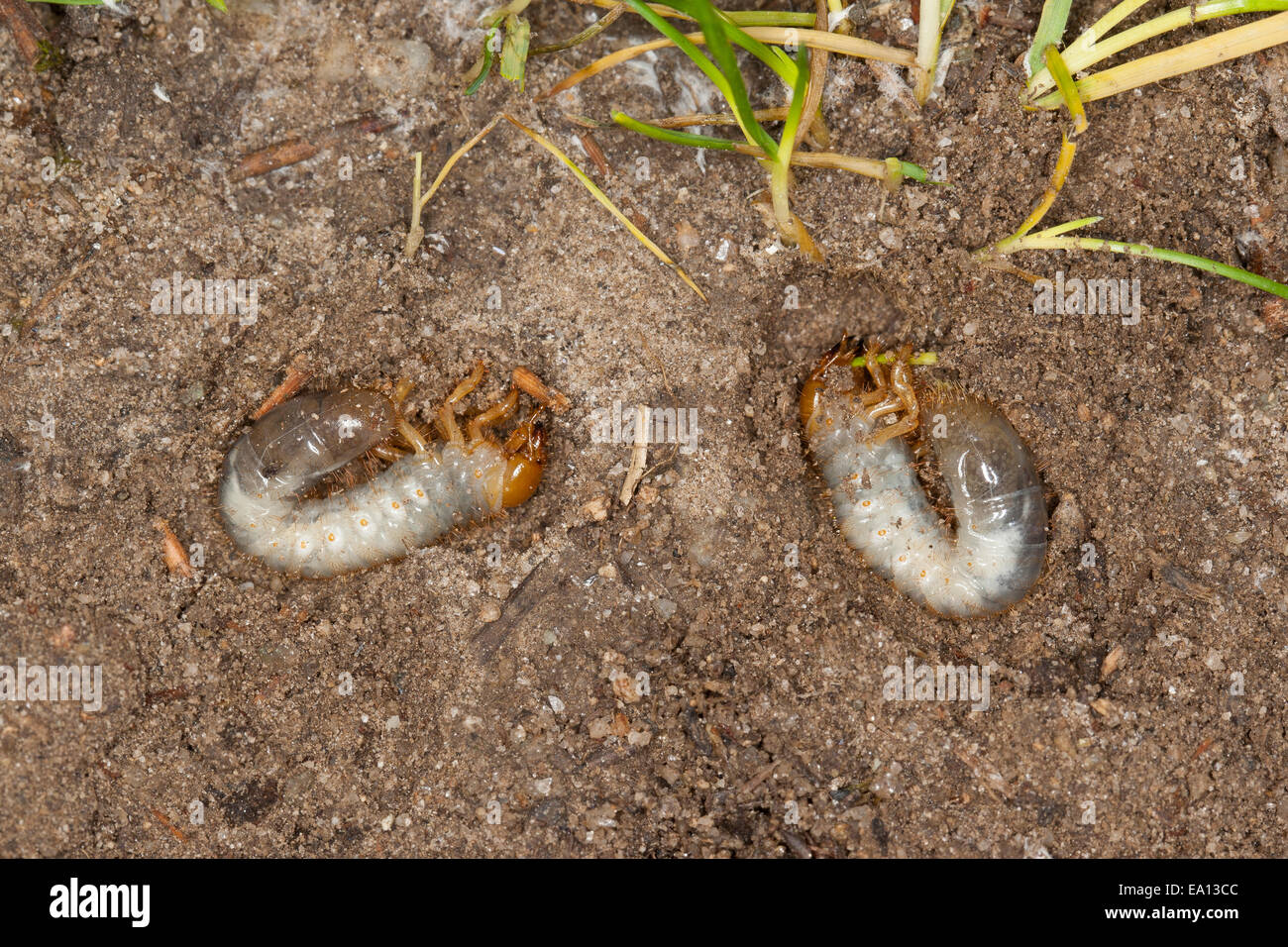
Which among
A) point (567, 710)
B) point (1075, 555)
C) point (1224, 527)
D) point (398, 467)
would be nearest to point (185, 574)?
point (398, 467)

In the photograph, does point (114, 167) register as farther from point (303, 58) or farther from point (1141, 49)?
point (1141, 49)

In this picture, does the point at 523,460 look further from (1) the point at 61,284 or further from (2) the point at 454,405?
(1) the point at 61,284

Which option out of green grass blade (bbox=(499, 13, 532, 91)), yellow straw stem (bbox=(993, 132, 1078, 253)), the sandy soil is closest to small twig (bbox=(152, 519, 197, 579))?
the sandy soil

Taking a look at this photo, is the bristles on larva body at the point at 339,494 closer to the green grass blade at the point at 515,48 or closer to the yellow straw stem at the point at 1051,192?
the green grass blade at the point at 515,48

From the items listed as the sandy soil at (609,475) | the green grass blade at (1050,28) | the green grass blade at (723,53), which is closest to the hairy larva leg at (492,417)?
the sandy soil at (609,475)

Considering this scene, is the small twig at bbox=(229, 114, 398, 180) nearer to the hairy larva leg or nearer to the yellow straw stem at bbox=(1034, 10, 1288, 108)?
the hairy larva leg
